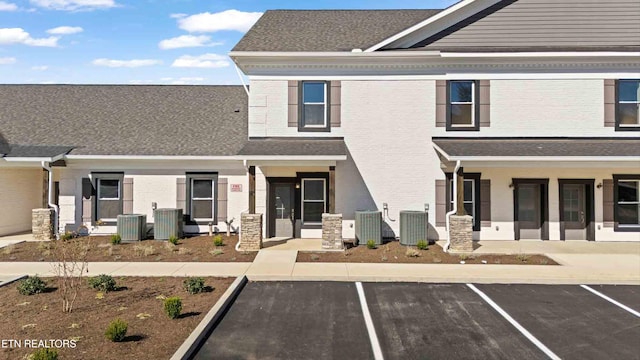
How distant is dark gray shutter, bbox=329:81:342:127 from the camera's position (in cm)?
1512

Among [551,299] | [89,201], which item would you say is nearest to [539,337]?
[551,299]

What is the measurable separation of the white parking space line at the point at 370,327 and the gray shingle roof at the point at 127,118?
8.94 metres

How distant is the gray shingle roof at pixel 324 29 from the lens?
50.7ft

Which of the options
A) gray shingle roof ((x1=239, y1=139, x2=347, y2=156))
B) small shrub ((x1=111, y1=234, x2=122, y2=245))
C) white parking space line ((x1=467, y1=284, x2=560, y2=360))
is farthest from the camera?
small shrub ((x1=111, y1=234, x2=122, y2=245))

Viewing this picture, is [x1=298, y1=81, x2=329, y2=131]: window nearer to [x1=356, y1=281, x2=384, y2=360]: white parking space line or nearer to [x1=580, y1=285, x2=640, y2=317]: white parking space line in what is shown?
[x1=356, y1=281, x2=384, y2=360]: white parking space line

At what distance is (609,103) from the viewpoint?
14.9 metres

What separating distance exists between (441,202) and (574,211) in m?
5.24

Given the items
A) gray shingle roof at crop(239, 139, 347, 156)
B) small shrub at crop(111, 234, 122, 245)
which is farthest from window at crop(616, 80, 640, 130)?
small shrub at crop(111, 234, 122, 245)

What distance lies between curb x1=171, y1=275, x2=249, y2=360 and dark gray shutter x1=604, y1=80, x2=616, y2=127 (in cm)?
1458

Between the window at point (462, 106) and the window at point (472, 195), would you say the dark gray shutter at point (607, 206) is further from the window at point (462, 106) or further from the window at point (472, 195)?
the window at point (462, 106)

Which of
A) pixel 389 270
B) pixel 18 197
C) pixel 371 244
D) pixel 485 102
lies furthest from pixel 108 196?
pixel 485 102

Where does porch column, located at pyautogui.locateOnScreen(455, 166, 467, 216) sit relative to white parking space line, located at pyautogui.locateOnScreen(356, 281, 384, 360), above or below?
above

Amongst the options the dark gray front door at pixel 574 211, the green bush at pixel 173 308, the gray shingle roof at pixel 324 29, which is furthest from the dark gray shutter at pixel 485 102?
the green bush at pixel 173 308

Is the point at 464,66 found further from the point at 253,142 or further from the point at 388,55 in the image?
the point at 253,142
